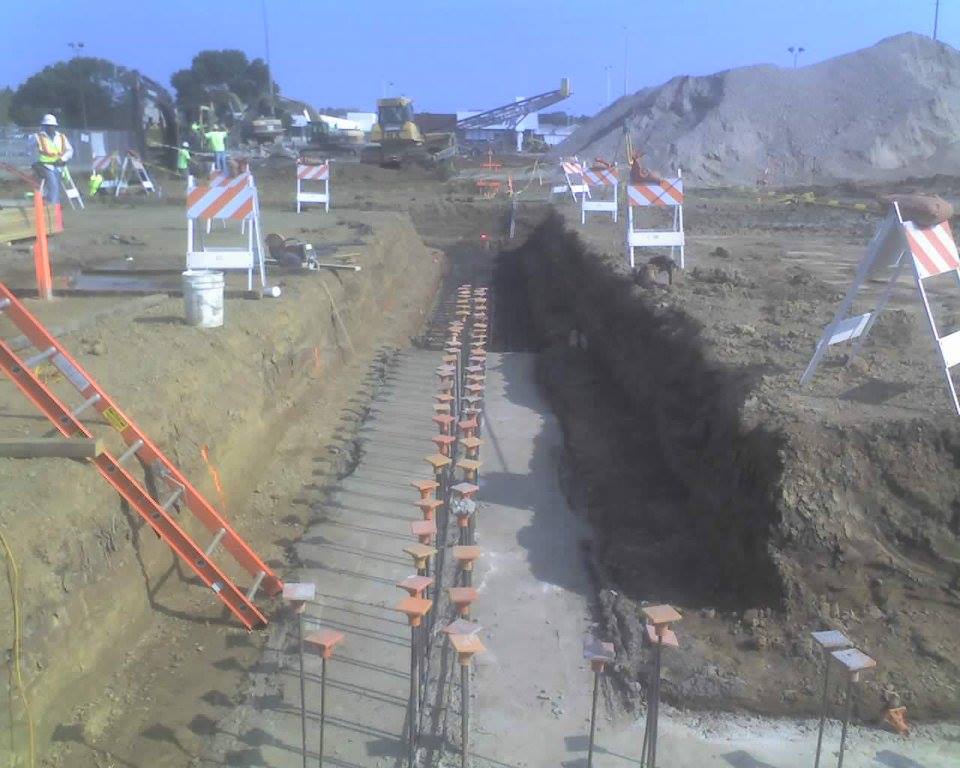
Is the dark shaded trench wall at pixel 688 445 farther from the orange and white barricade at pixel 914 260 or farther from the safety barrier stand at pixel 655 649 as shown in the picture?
the safety barrier stand at pixel 655 649

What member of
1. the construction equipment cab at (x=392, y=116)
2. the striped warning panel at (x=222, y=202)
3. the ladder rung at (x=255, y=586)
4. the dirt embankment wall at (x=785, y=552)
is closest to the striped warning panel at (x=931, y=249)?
the dirt embankment wall at (x=785, y=552)

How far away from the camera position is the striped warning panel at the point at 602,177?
64.1 ft

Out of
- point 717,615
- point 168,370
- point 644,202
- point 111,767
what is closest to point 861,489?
point 717,615

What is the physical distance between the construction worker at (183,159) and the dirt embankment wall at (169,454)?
16.5 meters

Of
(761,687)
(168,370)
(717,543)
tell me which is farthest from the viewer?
(168,370)

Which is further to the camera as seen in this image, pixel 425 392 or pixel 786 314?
pixel 425 392

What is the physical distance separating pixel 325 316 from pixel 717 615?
7.18 m

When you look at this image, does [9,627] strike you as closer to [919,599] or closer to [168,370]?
[168,370]

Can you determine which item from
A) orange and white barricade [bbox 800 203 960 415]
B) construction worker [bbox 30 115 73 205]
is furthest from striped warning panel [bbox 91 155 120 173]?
orange and white barricade [bbox 800 203 960 415]

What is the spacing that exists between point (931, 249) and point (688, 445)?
2311 millimetres

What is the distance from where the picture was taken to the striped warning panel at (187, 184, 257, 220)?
10.7 metres

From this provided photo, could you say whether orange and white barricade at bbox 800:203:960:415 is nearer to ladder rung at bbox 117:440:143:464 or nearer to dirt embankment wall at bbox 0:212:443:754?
dirt embankment wall at bbox 0:212:443:754

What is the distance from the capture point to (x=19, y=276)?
39.1 feet

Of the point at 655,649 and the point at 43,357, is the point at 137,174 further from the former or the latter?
the point at 655,649
